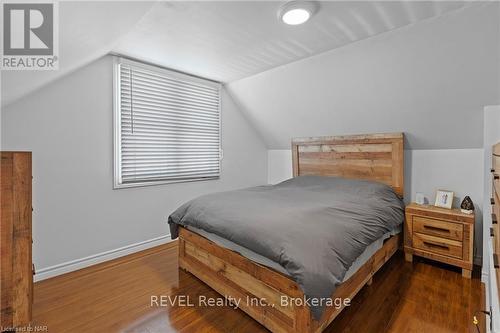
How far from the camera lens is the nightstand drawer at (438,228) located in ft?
7.43

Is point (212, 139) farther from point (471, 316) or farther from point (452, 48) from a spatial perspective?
point (471, 316)

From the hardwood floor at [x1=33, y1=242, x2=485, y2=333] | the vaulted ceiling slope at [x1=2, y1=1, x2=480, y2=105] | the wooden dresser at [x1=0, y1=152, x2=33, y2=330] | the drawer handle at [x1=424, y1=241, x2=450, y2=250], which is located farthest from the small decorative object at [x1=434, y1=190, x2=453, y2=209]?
the wooden dresser at [x1=0, y1=152, x2=33, y2=330]

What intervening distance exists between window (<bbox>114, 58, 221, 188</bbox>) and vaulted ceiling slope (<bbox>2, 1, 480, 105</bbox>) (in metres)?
0.34

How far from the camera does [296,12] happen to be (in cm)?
176

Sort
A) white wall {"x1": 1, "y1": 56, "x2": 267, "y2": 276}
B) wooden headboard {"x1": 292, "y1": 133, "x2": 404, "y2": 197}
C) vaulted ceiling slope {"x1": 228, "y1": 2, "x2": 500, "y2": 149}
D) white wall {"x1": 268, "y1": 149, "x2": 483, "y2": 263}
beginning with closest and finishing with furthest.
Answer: vaulted ceiling slope {"x1": 228, "y1": 2, "x2": 500, "y2": 149} → white wall {"x1": 1, "y1": 56, "x2": 267, "y2": 276} → white wall {"x1": 268, "y1": 149, "x2": 483, "y2": 263} → wooden headboard {"x1": 292, "y1": 133, "x2": 404, "y2": 197}

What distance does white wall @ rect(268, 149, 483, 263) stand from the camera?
2.51m

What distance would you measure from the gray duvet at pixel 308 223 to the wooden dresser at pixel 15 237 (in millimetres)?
1068

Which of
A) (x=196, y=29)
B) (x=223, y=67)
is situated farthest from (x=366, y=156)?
(x=196, y=29)

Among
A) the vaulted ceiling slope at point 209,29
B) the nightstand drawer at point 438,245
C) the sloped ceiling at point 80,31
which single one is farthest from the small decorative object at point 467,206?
the sloped ceiling at point 80,31

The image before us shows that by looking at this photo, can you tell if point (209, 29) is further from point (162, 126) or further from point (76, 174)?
point (76, 174)

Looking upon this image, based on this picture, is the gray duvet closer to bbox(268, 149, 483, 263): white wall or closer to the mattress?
the mattress

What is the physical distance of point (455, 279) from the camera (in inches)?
86.8

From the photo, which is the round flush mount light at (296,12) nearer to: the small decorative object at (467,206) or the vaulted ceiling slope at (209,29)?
the vaulted ceiling slope at (209,29)

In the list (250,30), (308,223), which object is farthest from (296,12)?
(308,223)
